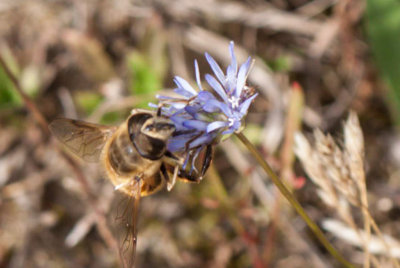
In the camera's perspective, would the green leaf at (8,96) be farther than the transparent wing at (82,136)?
Yes

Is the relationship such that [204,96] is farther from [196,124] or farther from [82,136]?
[82,136]

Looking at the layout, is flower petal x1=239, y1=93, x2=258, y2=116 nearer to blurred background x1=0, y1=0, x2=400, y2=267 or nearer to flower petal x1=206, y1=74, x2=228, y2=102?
flower petal x1=206, y1=74, x2=228, y2=102

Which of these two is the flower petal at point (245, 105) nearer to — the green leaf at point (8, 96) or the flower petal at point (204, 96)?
the flower petal at point (204, 96)

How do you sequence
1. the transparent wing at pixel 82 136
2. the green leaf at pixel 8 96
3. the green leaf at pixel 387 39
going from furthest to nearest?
the green leaf at pixel 8 96 → the green leaf at pixel 387 39 → the transparent wing at pixel 82 136

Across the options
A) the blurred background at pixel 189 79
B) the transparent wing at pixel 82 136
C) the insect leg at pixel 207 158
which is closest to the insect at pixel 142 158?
the insect leg at pixel 207 158

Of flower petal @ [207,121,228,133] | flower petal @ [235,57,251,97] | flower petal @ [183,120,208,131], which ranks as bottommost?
flower petal @ [183,120,208,131]

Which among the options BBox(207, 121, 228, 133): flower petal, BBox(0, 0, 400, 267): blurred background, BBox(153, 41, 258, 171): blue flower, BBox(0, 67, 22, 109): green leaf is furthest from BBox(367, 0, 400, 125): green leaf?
BBox(0, 67, 22, 109): green leaf
